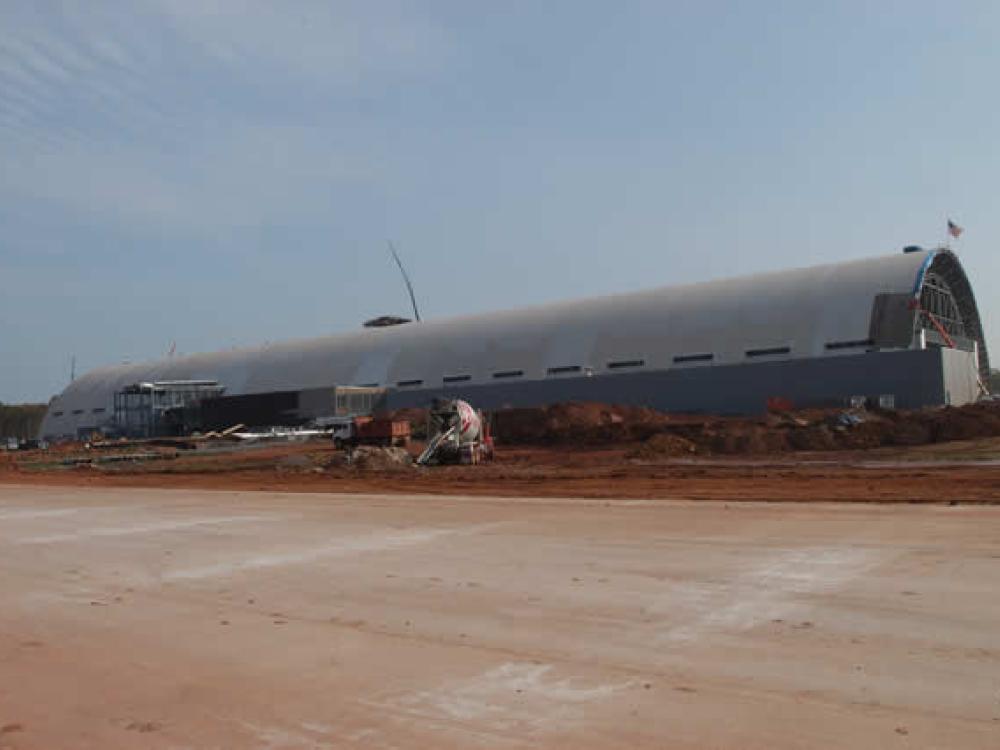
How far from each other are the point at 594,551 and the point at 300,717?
7107 mm

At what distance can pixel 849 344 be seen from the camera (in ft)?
165

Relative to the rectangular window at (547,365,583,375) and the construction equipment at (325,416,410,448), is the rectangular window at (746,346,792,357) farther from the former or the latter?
the construction equipment at (325,416,410,448)

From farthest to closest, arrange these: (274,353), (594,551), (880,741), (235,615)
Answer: (274,353), (594,551), (235,615), (880,741)

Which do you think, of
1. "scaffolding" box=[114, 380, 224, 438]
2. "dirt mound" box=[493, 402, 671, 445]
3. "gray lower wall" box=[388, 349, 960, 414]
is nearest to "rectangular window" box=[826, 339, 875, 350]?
"gray lower wall" box=[388, 349, 960, 414]

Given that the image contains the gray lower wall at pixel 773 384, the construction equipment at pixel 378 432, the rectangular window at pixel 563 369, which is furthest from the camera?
the rectangular window at pixel 563 369

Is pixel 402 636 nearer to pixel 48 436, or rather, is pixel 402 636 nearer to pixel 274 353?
pixel 274 353

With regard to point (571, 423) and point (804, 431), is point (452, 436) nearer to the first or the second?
point (571, 423)

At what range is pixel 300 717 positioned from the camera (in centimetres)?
599

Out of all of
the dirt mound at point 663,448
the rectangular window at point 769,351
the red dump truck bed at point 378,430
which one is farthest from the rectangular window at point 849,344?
the red dump truck bed at point 378,430

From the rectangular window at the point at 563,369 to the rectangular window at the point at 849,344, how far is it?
1563cm

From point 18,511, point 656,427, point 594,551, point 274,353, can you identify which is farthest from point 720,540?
point 274,353

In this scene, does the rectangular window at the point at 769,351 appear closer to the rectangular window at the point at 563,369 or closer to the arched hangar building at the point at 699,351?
the arched hangar building at the point at 699,351

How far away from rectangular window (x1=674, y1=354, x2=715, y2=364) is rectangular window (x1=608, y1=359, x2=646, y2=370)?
228 centimetres

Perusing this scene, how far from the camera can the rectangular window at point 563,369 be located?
61000 mm
